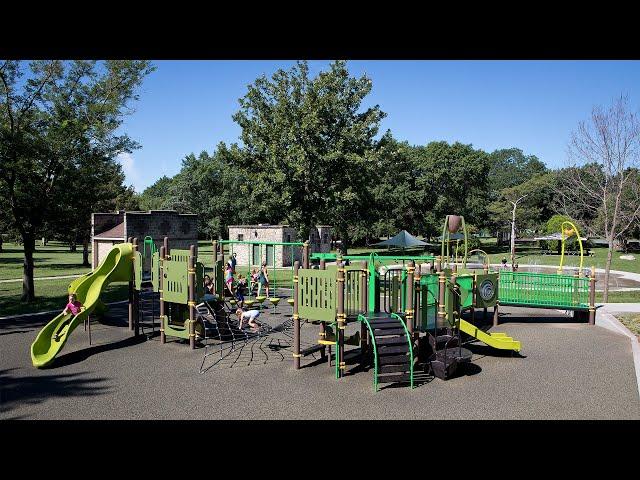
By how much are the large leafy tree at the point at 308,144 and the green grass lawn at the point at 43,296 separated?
9.28 meters

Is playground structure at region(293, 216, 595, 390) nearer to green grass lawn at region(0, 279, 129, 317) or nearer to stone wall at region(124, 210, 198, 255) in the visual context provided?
green grass lawn at region(0, 279, 129, 317)

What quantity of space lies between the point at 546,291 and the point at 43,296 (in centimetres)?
2065

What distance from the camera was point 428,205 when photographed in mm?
57500

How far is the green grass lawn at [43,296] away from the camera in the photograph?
1844 cm

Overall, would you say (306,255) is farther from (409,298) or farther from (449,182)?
(449,182)

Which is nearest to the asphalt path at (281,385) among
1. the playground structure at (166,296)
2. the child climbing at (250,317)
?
the playground structure at (166,296)

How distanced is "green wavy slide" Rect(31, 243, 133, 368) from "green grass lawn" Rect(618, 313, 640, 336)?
50.9ft

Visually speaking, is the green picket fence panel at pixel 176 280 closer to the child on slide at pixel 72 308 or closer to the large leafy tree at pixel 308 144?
the child on slide at pixel 72 308

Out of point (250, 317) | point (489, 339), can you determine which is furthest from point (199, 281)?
point (489, 339)

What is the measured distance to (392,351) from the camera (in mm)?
10164
